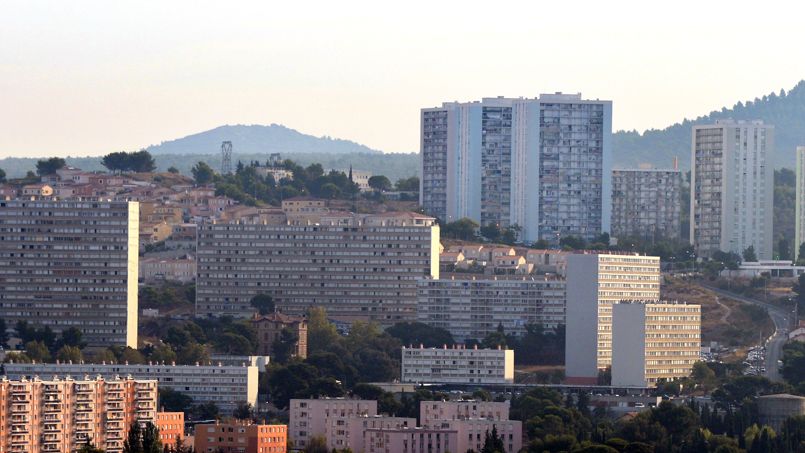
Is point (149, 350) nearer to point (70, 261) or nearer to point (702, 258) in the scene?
→ point (70, 261)

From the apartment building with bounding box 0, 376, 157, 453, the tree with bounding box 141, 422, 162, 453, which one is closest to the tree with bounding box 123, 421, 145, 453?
the tree with bounding box 141, 422, 162, 453

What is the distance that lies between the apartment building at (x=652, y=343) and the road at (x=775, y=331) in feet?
11.8

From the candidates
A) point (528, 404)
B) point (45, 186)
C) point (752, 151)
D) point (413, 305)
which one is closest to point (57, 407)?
point (528, 404)

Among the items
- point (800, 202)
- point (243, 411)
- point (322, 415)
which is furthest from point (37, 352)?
point (800, 202)

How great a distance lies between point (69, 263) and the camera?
5128 inches

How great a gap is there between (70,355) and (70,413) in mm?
20365

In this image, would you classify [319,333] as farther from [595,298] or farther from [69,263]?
[595,298]

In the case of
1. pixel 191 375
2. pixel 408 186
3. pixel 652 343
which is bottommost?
pixel 191 375

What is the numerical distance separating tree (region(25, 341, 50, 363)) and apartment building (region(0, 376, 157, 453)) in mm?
17703

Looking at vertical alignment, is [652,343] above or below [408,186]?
below

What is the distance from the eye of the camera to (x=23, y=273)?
13062 cm

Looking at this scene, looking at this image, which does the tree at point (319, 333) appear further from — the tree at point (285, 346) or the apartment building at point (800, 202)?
Answer: the apartment building at point (800, 202)

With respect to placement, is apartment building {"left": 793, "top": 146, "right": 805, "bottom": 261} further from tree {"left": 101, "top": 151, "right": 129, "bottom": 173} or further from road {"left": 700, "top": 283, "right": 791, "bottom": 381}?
tree {"left": 101, "top": 151, "right": 129, "bottom": 173}

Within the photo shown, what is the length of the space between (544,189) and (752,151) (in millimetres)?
12693
